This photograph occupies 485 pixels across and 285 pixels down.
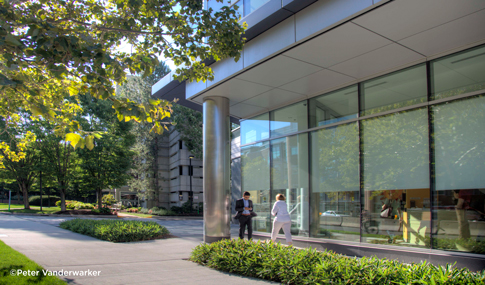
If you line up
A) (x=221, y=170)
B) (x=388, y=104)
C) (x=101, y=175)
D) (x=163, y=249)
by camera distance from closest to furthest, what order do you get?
(x=388, y=104), (x=163, y=249), (x=221, y=170), (x=101, y=175)

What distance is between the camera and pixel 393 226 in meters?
8.66

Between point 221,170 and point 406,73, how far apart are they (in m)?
6.39

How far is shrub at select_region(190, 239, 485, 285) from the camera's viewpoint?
195 inches

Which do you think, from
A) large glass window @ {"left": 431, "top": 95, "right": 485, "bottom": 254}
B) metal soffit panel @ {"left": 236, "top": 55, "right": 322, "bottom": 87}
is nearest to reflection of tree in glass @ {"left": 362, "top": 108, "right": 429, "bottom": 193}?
large glass window @ {"left": 431, "top": 95, "right": 485, "bottom": 254}

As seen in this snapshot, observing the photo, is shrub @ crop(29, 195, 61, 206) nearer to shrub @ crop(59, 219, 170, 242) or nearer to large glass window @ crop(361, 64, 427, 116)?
shrub @ crop(59, 219, 170, 242)

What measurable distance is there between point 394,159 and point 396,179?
1.74 ft

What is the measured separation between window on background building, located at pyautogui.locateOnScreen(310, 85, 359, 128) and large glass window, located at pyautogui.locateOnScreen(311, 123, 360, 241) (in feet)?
1.04

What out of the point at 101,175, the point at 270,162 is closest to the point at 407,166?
the point at 270,162

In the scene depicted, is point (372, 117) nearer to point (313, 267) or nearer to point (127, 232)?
point (313, 267)

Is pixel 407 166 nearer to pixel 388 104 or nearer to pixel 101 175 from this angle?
pixel 388 104

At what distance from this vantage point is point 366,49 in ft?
26.3

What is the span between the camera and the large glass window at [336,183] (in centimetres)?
979

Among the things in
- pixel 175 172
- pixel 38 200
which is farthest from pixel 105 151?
pixel 38 200

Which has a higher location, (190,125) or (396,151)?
(190,125)
